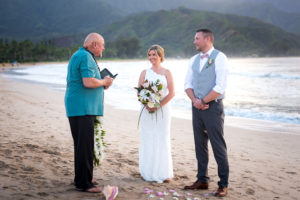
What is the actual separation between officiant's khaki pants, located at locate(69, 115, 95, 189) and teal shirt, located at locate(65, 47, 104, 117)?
0.12 metres

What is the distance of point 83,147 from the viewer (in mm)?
4145

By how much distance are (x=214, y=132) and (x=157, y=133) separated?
1121mm

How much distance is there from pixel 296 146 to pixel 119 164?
15.5 ft

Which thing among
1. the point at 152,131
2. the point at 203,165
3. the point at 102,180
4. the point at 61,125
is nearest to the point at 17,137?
the point at 61,125

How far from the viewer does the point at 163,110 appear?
508cm

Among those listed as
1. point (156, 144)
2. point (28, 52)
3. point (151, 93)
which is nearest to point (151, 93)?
point (151, 93)

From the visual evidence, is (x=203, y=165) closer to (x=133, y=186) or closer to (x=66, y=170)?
(x=133, y=186)

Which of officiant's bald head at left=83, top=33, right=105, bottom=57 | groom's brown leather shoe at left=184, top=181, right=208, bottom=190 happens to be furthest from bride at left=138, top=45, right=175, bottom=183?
officiant's bald head at left=83, top=33, right=105, bottom=57

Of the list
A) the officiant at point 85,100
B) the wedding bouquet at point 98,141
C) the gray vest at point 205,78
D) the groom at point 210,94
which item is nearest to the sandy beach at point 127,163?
the officiant at point 85,100

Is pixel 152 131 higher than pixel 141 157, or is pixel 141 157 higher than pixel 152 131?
pixel 152 131

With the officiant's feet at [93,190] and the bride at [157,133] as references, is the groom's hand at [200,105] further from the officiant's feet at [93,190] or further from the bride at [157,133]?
the officiant's feet at [93,190]

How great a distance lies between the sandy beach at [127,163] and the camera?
14.3 ft

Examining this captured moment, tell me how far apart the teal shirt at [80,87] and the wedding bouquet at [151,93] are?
102 cm

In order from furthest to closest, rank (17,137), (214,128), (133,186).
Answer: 1. (17,137)
2. (133,186)
3. (214,128)
